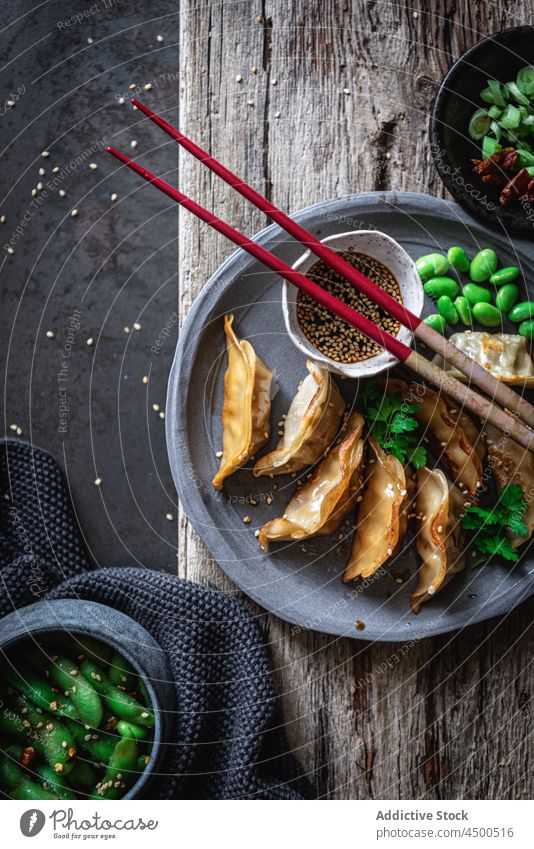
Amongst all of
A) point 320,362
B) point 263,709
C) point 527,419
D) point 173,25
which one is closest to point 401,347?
point 320,362

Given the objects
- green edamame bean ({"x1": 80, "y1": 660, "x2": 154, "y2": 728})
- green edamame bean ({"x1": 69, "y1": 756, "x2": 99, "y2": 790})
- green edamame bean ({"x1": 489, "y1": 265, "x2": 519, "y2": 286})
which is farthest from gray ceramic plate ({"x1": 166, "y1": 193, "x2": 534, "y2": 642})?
green edamame bean ({"x1": 69, "y1": 756, "x2": 99, "y2": 790})

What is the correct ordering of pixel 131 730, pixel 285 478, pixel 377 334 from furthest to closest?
pixel 285 478, pixel 131 730, pixel 377 334

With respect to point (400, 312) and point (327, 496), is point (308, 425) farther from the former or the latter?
point (400, 312)

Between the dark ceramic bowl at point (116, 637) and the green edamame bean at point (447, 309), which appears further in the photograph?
the green edamame bean at point (447, 309)

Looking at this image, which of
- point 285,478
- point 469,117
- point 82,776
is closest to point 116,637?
point 82,776

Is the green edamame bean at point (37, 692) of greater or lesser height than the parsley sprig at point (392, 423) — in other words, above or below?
below

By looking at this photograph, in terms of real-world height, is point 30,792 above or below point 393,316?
below

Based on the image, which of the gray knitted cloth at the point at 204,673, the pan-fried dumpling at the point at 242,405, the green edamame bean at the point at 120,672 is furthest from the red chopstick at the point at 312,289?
the green edamame bean at the point at 120,672

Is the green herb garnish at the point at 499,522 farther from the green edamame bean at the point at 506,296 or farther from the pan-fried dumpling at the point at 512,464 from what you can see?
the green edamame bean at the point at 506,296
